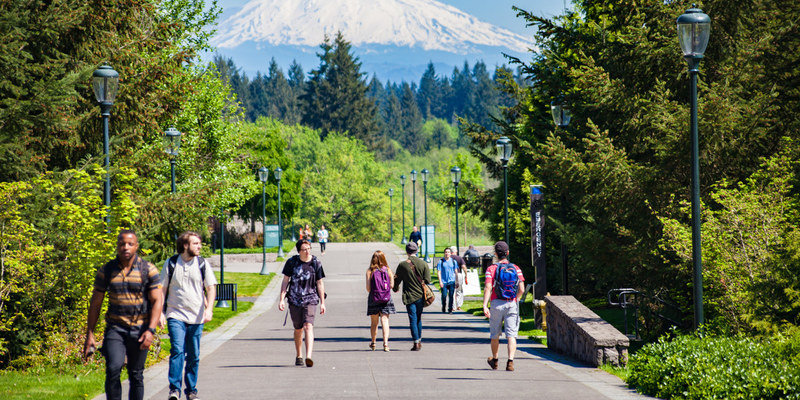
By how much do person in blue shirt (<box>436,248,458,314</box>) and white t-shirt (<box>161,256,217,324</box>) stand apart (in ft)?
53.1

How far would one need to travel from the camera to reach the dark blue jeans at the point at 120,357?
8586mm

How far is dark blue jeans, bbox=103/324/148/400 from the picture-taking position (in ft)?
28.2

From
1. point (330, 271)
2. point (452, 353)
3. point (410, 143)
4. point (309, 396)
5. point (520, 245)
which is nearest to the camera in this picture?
point (309, 396)

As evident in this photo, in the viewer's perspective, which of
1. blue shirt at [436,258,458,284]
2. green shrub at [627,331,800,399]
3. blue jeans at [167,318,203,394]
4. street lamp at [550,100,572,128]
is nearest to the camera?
green shrub at [627,331,800,399]

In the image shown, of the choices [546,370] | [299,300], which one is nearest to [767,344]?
[546,370]

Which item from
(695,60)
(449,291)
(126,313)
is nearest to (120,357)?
(126,313)

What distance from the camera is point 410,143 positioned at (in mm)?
171375

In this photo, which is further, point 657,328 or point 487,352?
point 657,328

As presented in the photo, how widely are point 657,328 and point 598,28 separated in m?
6.74

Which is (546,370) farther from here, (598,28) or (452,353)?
(598,28)

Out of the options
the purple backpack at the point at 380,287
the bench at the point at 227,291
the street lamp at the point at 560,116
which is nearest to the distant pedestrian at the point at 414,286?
the purple backpack at the point at 380,287

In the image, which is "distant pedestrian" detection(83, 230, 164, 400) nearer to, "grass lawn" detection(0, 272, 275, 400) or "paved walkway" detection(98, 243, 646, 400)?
"paved walkway" detection(98, 243, 646, 400)

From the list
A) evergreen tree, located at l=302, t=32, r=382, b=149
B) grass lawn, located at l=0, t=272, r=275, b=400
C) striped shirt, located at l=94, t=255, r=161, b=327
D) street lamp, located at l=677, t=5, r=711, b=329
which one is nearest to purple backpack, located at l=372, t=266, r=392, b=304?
grass lawn, located at l=0, t=272, r=275, b=400

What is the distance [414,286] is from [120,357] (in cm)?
883
